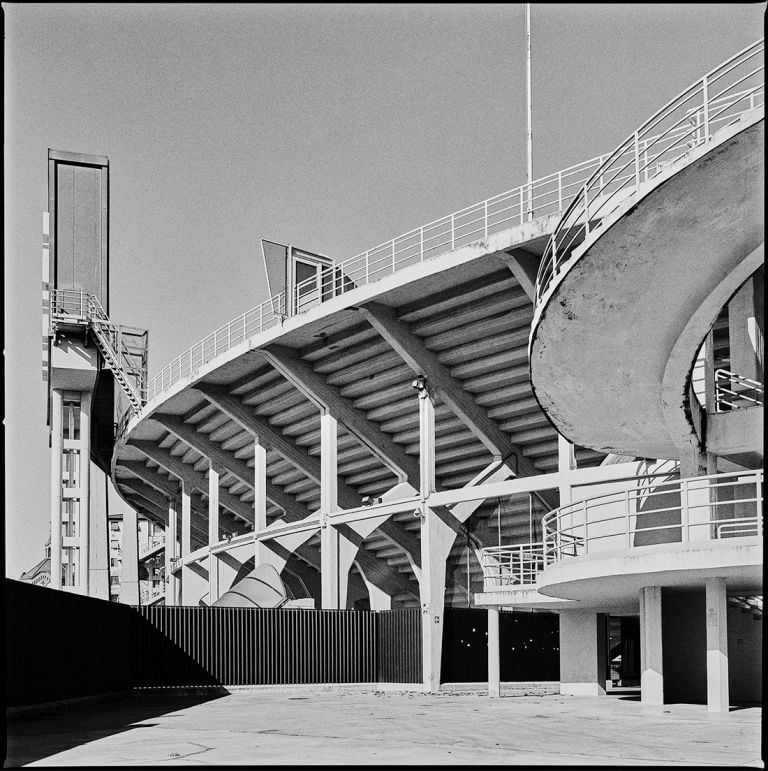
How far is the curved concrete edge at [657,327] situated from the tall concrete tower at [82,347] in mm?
32091

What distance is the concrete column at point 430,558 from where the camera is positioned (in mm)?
35500

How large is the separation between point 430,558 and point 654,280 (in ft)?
60.9

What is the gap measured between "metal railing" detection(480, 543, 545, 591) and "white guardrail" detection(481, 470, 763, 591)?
0.26 metres

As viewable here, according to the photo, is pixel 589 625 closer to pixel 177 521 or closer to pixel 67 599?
pixel 67 599

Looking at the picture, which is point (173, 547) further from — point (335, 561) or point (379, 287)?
point (379, 287)

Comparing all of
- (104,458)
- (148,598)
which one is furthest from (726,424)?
(148,598)

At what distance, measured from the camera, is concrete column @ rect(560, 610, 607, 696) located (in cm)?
2873

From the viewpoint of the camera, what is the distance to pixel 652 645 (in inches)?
896

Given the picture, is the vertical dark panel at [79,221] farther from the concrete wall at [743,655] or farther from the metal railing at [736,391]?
the concrete wall at [743,655]

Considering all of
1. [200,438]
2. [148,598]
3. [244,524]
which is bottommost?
[148,598]

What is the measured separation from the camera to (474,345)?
1334 inches

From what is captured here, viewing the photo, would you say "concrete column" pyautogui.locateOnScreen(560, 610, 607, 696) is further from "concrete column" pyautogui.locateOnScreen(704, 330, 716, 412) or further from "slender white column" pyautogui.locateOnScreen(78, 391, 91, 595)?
"slender white column" pyautogui.locateOnScreen(78, 391, 91, 595)

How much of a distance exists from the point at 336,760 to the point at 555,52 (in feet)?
98.3

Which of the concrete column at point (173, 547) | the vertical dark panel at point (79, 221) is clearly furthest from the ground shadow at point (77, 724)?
the concrete column at point (173, 547)
